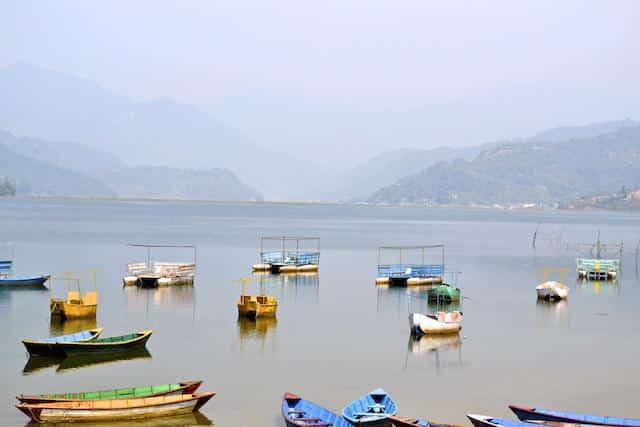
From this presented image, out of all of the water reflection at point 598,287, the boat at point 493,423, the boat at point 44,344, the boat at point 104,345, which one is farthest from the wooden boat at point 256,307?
the water reflection at point 598,287

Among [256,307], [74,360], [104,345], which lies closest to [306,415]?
[104,345]

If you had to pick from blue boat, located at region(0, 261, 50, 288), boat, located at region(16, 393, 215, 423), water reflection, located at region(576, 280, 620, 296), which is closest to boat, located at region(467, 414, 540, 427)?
boat, located at region(16, 393, 215, 423)

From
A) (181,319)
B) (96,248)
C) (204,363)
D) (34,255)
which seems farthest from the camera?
(96,248)

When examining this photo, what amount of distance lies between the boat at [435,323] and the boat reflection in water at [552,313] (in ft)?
21.3

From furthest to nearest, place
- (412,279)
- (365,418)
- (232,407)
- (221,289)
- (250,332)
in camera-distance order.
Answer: (412,279), (221,289), (250,332), (232,407), (365,418)

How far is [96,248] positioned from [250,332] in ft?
164

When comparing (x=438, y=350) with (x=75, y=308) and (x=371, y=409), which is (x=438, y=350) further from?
(x=75, y=308)

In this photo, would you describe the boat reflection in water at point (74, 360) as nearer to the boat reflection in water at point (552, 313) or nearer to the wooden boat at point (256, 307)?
the wooden boat at point (256, 307)

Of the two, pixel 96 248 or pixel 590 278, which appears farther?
pixel 96 248

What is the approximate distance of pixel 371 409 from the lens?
22.2 metres

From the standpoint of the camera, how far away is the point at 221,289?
52031 mm

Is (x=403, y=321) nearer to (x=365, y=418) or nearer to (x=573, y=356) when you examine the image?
(x=573, y=356)

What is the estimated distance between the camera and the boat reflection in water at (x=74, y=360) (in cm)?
2831

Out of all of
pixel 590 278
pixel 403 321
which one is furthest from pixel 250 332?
pixel 590 278
